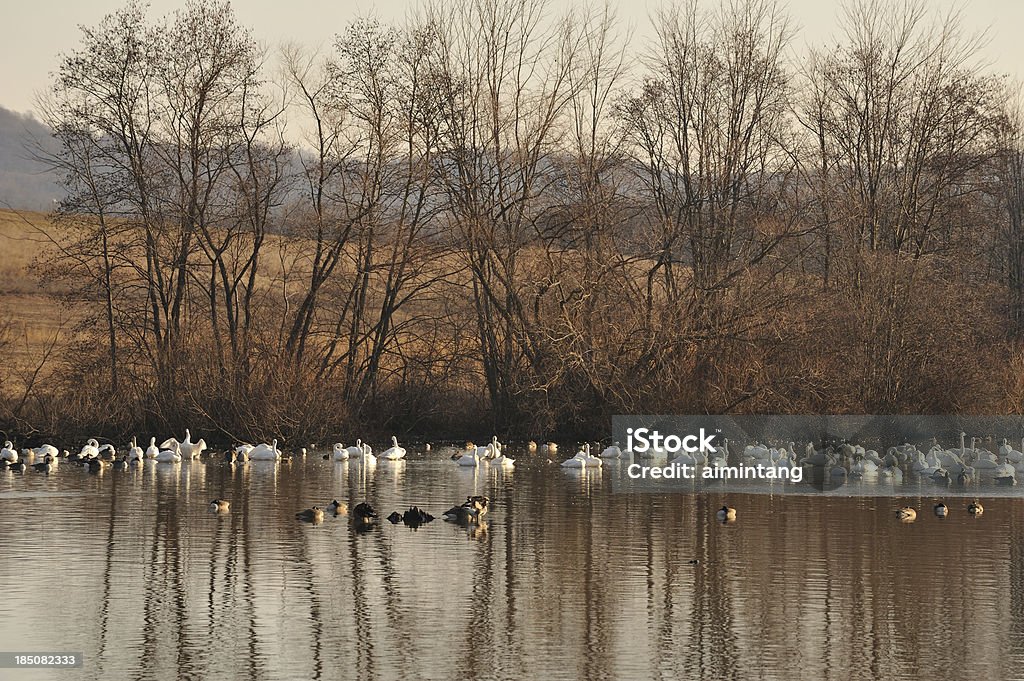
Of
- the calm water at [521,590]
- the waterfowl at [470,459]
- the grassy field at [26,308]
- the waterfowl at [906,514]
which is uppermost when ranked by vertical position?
the grassy field at [26,308]

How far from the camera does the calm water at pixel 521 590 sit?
34.6 ft

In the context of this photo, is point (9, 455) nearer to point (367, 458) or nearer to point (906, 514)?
point (367, 458)

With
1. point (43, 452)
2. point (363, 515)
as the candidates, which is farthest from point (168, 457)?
point (363, 515)

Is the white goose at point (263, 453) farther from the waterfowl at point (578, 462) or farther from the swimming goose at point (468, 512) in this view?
the swimming goose at point (468, 512)

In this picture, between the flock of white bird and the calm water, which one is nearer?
the calm water

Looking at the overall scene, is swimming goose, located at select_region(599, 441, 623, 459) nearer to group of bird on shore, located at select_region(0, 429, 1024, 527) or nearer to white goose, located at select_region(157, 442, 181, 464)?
group of bird on shore, located at select_region(0, 429, 1024, 527)

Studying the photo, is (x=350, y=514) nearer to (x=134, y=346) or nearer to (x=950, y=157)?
(x=134, y=346)

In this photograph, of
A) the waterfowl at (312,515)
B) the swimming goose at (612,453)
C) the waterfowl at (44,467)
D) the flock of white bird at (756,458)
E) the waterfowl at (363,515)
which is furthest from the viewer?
the swimming goose at (612,453)

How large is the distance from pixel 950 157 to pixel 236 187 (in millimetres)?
20886

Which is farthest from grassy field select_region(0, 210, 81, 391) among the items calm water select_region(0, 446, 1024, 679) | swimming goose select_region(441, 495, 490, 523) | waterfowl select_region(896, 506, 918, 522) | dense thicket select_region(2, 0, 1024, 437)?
waterfowl select_region(896, 506, 918, 522)

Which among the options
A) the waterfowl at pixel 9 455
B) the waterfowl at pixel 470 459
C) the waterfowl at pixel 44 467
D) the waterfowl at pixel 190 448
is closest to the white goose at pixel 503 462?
the waterfowl at pixel 470 459

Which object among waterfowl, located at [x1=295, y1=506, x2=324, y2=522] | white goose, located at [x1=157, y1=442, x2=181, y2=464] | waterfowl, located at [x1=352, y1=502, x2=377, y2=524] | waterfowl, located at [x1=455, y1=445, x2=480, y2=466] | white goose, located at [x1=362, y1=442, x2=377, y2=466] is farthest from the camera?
white goose, located at [x1=157, y1=442, x2=181, y2=464]

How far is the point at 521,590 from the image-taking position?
534 inches

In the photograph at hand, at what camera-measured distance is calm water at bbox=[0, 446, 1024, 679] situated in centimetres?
1054
